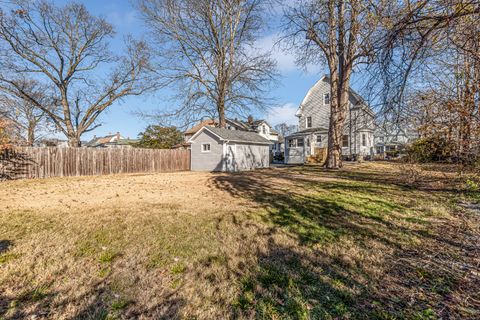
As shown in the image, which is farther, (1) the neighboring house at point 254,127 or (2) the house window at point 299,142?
(1) the neighboring house at point 254,127

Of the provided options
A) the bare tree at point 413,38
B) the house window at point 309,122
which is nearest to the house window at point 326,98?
the house window at point 309,122

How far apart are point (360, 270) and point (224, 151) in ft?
47.0

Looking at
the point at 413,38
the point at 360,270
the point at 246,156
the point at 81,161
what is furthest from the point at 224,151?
the point at 360,270

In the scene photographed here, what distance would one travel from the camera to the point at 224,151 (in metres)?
16.7

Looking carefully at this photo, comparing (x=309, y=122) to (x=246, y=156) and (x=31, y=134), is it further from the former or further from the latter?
(x=31, y=134)

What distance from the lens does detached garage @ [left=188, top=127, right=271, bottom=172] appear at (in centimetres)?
1686

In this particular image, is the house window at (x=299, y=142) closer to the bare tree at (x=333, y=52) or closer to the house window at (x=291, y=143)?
the house window at (x=291, y=143)

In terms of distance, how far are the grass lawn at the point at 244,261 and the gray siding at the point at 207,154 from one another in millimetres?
11630

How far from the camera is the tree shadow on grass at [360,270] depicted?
2096 millimetres

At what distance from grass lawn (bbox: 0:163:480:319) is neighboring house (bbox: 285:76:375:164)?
673 inches

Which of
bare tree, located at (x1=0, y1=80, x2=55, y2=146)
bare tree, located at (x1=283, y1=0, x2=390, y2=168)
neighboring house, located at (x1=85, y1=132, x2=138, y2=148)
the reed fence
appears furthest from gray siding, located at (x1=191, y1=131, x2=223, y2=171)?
neighboring house, located at (x1=85, y1=132, x2=138, y2=148)

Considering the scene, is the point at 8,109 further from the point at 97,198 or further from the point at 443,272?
the point at 443,272

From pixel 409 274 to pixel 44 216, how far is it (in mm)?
6524

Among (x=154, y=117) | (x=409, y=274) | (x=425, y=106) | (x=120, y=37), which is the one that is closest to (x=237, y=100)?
(x=154, y=117)
